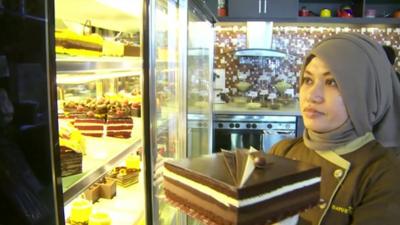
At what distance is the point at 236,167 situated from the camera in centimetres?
97

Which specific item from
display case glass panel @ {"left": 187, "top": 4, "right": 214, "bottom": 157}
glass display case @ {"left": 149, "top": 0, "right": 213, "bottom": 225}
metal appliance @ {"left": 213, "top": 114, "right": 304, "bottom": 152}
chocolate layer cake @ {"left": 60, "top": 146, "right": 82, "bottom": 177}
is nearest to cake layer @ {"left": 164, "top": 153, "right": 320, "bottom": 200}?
chocolate layer cake @ {"left": 60, "top": 146, "right": 82, "bottom": 177}

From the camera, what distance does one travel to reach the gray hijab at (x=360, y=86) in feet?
3.97

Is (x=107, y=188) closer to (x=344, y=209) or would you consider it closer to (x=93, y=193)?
(x=93, y=193)

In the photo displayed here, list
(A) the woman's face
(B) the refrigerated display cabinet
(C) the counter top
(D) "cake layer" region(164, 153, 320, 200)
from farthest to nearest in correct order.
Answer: (C) the counter top → (A) the woman's face → (D) "cake layer" region(164, 153, 320, 200) → (B) the refrigerated display cabinet

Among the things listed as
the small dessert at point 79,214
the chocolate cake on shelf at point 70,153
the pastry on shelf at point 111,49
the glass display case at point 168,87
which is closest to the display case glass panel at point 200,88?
the glass display case at point 168,87

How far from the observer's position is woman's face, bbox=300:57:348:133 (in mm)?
1251

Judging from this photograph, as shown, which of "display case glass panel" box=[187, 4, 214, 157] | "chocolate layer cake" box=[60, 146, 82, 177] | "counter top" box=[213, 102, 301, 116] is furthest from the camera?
"counter top" box=[213, 102, 301, 116]

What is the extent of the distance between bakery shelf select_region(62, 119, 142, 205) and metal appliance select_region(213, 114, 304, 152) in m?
2.28

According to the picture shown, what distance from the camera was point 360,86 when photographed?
1.21m

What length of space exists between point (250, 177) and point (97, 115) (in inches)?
44.0

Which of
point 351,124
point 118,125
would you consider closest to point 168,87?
point 118,125

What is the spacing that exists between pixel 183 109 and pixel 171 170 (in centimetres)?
121

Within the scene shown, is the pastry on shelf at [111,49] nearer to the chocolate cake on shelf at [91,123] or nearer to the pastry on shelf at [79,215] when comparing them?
the chocolate cake on shelf at [91,123]

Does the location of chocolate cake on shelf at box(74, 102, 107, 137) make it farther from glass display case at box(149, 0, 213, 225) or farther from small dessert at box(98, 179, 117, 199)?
small dessert at box(98, 179, 117, 199)
